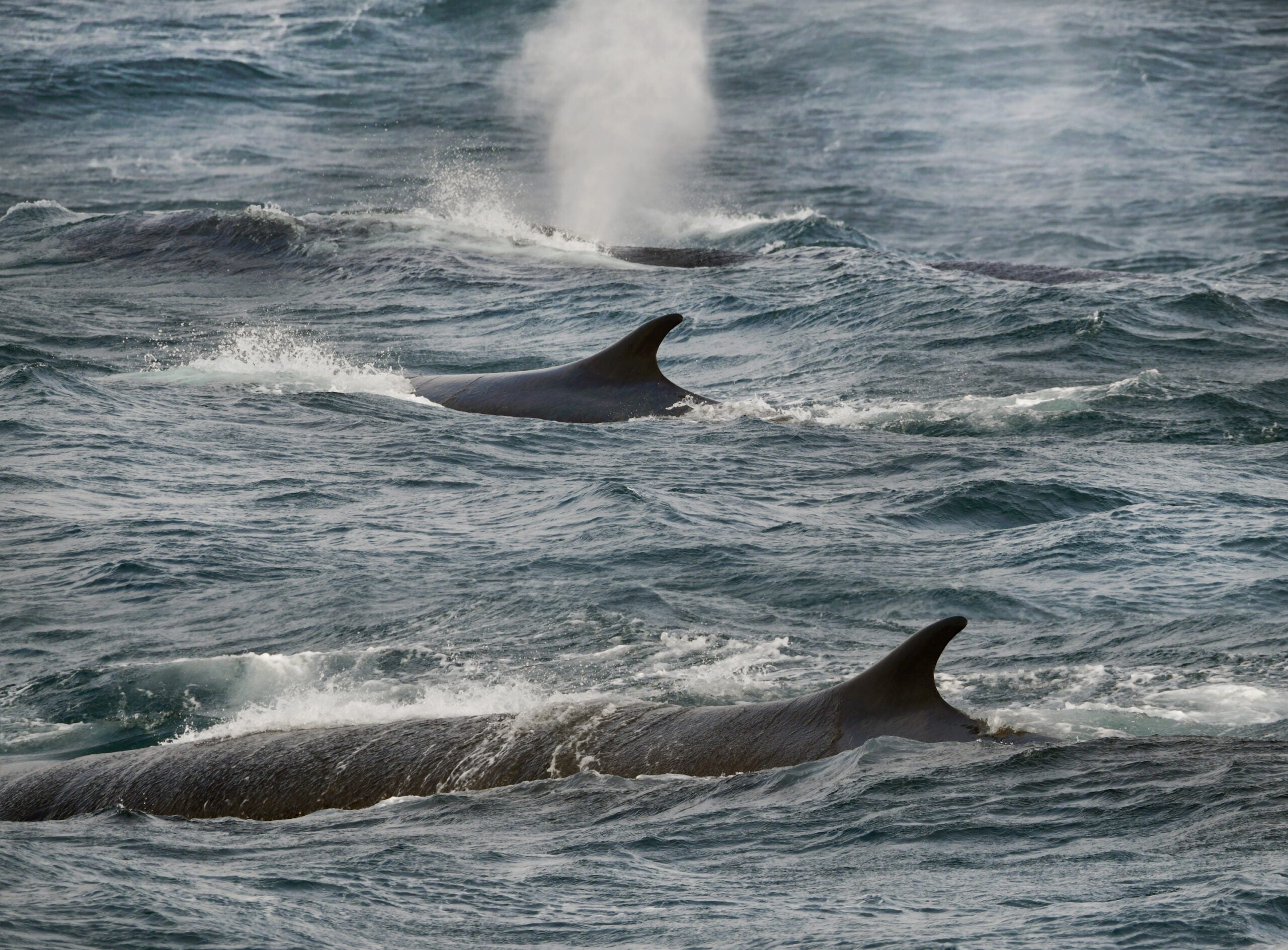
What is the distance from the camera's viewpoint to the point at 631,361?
2319 cm

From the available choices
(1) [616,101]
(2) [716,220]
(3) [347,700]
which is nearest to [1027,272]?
(2) [716,220]

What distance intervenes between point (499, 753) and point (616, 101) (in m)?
53.4

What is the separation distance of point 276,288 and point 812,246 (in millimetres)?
11062

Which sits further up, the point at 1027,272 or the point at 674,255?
the point at 674,255

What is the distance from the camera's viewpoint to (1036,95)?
63.2 metres

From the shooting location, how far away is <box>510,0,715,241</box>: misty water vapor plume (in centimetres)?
4947

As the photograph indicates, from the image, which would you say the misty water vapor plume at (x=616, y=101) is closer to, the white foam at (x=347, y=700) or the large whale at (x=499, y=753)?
the white foam at (x=347, y=700)

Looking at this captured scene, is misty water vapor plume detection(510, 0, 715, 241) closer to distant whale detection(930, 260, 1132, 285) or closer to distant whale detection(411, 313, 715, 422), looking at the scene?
distant whale detection(930, 260, 1132, 285)

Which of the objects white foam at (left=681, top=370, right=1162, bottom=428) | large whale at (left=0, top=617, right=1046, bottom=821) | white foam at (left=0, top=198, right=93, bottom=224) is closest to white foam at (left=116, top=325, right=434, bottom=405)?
white foam at (left=681, top=370, right=1162, bottom=428)

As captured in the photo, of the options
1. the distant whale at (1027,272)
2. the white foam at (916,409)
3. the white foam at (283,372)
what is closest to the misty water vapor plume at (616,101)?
the distant whale at (1027,272)

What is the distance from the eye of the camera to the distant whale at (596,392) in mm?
22656

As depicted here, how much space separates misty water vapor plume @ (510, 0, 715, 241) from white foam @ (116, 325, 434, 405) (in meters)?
15.4

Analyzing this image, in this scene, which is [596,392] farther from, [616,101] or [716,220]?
[616,101]

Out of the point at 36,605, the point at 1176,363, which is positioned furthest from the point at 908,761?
the point at 1176,363
